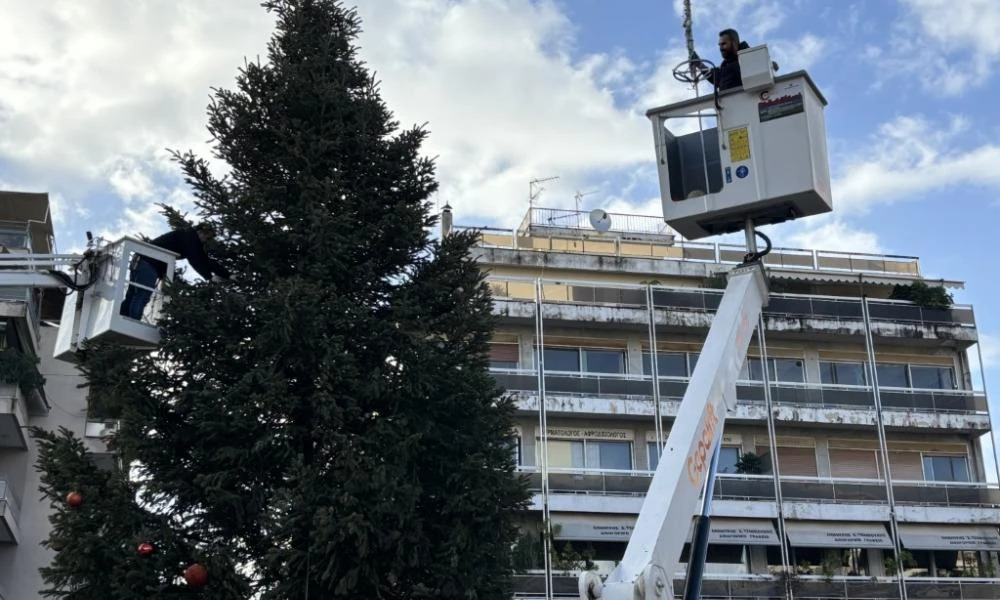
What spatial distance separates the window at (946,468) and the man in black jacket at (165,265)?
27.7 meters

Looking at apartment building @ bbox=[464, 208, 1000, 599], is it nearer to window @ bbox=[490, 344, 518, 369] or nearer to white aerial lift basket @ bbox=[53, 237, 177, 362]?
window @ bbox=[490, 344, 518, 369]

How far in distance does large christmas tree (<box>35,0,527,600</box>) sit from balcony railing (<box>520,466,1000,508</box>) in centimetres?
1800

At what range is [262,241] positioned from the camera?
13148mm

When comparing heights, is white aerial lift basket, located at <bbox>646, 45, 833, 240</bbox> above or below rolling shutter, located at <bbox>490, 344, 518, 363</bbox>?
below

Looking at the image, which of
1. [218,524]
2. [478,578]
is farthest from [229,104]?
[478,578]

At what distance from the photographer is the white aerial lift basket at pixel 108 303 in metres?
11.0

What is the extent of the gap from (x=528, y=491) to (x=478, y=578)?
1274 mm

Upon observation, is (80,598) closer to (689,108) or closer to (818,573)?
(689,108)

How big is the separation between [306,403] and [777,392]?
24.0 meters

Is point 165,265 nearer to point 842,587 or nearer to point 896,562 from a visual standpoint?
point 842,587

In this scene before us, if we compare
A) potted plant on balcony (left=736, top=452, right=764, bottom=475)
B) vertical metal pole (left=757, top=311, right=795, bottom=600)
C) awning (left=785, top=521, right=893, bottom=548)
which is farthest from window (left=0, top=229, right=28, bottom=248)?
awning (left=785, top=521, right=893, bottom=548)

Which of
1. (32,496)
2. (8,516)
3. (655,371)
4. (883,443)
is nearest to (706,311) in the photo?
(655,371)

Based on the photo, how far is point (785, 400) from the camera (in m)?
33.9

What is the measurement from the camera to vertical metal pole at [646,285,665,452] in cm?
3209
